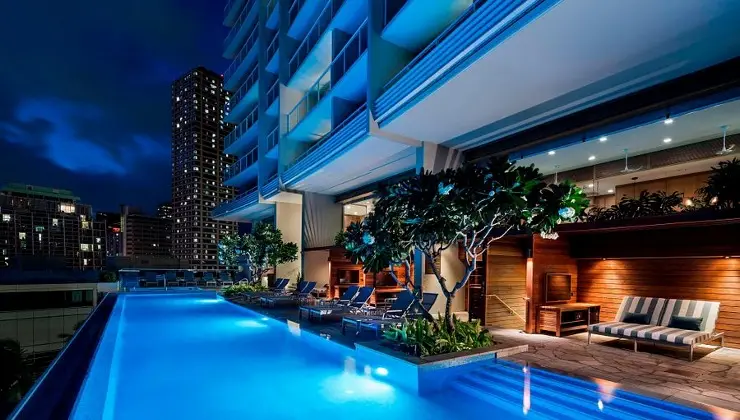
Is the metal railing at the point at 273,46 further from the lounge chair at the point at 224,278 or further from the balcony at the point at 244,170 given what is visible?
the lounge chair at the point at 224,278

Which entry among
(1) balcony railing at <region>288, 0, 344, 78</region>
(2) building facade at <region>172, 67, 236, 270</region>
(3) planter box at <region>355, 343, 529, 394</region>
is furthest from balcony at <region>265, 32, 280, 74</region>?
(2) building facade at <region>172, 67, 236, 270</region>

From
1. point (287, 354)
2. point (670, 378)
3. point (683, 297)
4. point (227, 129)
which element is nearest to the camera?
point (670, 378)

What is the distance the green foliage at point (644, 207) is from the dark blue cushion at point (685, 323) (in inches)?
71.5

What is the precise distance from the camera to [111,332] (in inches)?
313

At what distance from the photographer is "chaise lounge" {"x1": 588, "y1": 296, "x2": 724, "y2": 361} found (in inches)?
236

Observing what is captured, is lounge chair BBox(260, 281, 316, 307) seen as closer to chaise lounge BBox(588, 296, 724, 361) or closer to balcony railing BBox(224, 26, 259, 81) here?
chaise lounge BBox(588, 296, 724, 361)

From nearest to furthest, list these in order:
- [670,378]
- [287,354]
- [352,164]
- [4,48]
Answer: [670,378]
[287,354]
[352,164]
[4,48]

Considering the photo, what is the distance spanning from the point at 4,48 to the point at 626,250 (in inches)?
2493

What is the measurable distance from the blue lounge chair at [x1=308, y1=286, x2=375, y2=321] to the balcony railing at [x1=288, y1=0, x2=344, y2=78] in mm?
9278

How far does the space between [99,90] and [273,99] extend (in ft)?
230

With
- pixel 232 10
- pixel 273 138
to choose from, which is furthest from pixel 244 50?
pixel 273 138

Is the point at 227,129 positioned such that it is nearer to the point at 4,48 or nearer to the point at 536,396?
the point at 4,48

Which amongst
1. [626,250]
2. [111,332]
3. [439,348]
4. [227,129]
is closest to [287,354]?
[439,348]

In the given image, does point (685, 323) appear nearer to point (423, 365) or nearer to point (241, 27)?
point (423, 365)
